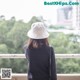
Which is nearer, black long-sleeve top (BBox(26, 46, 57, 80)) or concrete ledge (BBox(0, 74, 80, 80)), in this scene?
black long-sleeve top (BBox(26, 46, 57, 80))

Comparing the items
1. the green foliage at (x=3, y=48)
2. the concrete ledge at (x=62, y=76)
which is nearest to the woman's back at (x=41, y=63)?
the concrete ledge at (x=62, y=76)

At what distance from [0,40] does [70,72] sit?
3.76 feet

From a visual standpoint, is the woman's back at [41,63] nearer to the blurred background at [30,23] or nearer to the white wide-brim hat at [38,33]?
the white wide-brim hat at [38,33]

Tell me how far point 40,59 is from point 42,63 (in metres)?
0.05

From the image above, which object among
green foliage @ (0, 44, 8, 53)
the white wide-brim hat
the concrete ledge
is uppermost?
the white wide-brim hat

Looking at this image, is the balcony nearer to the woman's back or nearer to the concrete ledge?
the concrete ledge

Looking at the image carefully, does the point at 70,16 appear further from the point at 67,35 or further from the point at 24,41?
the point at 24,41

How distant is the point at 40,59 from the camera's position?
7.55 ft

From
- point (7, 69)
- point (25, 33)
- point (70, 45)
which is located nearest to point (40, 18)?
point (25, 33)

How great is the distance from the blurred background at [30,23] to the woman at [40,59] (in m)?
0.79

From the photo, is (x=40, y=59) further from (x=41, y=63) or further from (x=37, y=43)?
(x=37, y=43)

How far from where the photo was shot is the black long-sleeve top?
2.29 meters

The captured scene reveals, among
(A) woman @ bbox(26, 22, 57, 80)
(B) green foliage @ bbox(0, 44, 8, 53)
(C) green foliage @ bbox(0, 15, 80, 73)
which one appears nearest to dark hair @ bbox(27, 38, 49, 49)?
(A) woman @ bbox(26, 22, 57, 80)

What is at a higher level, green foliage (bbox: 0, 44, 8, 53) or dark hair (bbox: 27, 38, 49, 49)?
dark hair (bbox: 27, 38, 49, 49)
